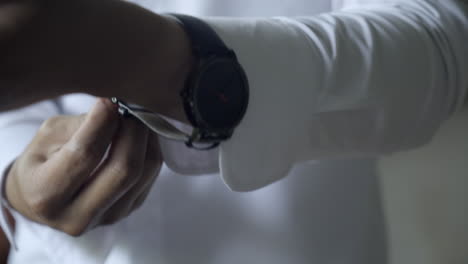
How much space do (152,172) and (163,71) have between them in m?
0.10

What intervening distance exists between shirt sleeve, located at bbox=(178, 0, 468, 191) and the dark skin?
5 cm

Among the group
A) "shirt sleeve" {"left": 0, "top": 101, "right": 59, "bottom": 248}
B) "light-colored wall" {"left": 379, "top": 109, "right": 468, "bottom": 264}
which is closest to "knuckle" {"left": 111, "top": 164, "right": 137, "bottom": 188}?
"shirt sleeve" {"left": 0, "top": 101, "right": 59, "bottom": 248}

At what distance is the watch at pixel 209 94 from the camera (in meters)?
0.19

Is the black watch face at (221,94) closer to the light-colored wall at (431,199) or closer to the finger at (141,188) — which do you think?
the finger at (141,188)

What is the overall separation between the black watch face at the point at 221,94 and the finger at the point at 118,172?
60mm

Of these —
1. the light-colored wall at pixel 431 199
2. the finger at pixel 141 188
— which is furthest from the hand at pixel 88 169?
the light-colored wall at pixel 431 199

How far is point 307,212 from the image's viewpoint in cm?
35

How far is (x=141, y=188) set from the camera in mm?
274

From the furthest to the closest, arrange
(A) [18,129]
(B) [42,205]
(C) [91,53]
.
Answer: (A) [18,129] → (B) [42,205] → (C) [91,53]

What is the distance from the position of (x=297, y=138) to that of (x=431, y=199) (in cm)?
32

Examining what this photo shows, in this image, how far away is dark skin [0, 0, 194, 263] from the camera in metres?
0.14

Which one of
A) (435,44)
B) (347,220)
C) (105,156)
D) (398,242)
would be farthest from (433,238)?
(105,156)

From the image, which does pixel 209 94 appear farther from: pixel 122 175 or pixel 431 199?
pixel 431 199

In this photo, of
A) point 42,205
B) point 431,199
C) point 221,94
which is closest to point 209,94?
point 221,94
